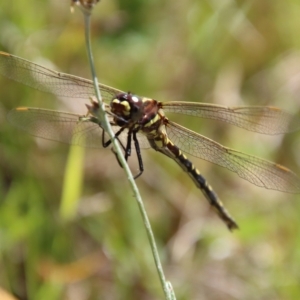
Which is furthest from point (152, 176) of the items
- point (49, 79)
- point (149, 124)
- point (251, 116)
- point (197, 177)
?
point (49, 79)

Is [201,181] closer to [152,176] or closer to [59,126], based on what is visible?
[152,176]

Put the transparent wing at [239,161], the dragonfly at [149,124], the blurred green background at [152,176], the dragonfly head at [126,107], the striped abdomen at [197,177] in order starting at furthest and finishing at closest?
1. the blurred green background at [152,176]
2. the striped abdomen at [197,177]
3. the transparent wing at [239,161]
4. the dragonfly at [149,124]
5. the dragonfly head at [126,107]

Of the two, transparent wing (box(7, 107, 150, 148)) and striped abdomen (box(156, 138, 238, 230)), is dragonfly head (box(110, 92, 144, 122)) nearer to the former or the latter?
transparent wing (box(7, 107, 150, 148))

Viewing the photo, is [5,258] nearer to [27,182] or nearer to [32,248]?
[32,248]

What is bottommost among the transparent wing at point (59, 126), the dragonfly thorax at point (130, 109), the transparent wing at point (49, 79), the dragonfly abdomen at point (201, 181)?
the dragonfly abdomen at point (201, 181)

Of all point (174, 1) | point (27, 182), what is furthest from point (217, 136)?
point (27, 182)

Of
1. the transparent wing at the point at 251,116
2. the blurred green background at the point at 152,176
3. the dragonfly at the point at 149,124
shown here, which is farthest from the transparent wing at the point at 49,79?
the blurred green background at the point at 152,176

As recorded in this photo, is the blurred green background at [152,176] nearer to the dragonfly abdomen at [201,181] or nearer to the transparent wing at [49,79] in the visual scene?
the dragonfly abdomen at [201,181]
